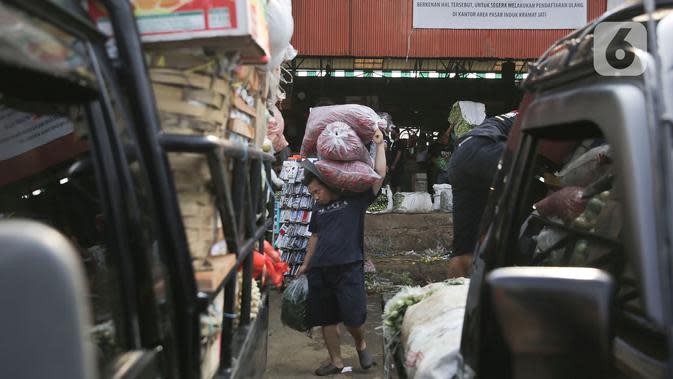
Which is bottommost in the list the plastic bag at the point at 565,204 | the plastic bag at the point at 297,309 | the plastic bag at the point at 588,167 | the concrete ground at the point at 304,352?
the concrete ground at the point at 304,352

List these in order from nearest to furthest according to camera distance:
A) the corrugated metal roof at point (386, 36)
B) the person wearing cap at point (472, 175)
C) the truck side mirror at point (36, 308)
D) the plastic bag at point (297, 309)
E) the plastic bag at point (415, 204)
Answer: the truck side mirror at point (36, 308) < the person wearing cap at point (472, 175) < the plastic bag at point (297, 309) < the corrugated metal roof at point (386, 36) < the plastic bag at point (415, 204)

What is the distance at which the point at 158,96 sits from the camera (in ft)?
6.82

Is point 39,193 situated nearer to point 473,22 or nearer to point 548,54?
point 548,54

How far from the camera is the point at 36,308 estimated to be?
2.09 feet

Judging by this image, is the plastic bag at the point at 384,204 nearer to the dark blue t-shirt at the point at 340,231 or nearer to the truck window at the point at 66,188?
the dark blue t-shirt at the point at 340,231

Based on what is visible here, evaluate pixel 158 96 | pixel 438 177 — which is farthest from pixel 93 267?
pixel 438 177

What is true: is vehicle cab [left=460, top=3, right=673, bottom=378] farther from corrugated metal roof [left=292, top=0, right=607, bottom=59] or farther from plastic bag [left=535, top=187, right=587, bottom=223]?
corrugated metal roof [left=292, top=0, right=607, bottom=59]

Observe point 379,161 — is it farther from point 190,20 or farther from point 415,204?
point 415,204

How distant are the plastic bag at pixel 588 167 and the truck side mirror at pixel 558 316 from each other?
89cm

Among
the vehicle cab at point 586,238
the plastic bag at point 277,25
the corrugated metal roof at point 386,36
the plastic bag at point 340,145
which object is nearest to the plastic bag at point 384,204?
the corrugated metal roof at point 386,36

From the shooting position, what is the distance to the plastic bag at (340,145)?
523 cm

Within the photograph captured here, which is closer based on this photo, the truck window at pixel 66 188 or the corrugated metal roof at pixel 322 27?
the truck window at pixel 66 188

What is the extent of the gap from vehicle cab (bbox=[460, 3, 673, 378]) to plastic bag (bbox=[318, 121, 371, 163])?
3207 millimetres

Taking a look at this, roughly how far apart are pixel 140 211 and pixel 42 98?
40cm
